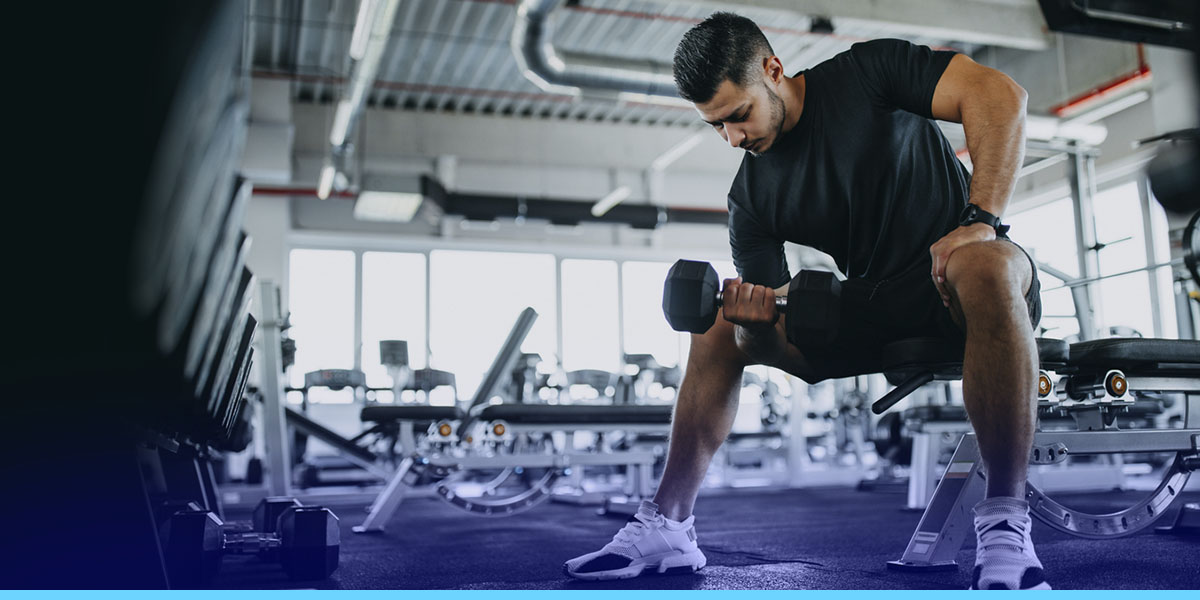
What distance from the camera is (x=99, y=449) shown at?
35.4 inches

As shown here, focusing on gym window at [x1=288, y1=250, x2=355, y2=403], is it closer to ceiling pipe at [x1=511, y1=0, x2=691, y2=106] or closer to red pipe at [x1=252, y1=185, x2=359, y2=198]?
red pipe at [x1=252, y1=185, x2=359, y2=198]

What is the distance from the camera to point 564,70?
225 inches

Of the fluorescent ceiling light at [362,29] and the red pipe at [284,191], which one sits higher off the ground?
the red pipe at [284,191]

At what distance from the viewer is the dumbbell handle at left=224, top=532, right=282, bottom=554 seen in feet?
5.05

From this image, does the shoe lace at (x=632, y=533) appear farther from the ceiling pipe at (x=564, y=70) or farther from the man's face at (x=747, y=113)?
the ceiling pipe at (x=564, y=70)

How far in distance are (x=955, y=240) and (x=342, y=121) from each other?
20.0 feet

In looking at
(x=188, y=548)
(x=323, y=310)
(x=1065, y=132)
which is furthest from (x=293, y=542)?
(x=323, y=310)

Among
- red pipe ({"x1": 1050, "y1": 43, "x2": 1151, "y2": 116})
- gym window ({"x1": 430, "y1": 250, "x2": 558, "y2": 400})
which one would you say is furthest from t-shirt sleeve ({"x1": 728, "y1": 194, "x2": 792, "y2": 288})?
gym window ({"x1": 430, "y1": 250, "x2": 558, "y2": 400})

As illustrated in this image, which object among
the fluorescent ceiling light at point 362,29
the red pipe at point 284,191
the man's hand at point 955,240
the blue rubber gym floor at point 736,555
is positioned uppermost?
the red pipe at point 284,191

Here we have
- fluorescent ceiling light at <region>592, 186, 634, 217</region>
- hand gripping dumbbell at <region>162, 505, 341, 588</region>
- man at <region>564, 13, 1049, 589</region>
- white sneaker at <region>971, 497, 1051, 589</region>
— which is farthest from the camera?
fluorescent ceiling light at <region>592, 186, 634, 217</region>

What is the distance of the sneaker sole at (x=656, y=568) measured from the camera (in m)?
1.47

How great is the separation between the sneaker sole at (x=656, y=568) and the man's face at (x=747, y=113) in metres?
0.70

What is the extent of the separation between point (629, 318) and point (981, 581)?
9.41m

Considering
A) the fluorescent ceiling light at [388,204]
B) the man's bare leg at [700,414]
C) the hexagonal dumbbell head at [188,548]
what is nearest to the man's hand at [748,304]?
the man's bare leg at [700,414]
